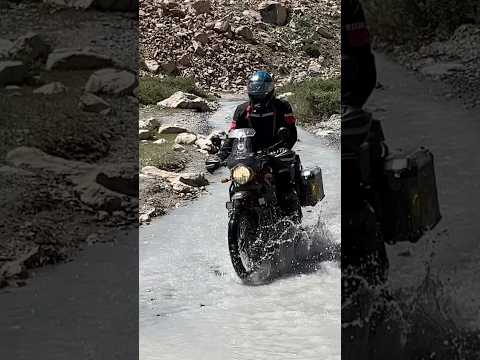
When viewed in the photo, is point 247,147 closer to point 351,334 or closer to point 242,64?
point 351,334

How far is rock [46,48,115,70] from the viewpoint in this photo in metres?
4.38

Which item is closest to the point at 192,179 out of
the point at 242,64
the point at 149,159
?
the point at 149,159

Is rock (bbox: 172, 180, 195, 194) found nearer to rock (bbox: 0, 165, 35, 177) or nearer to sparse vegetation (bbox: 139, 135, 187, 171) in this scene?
sparse vegetation (bbox: 139, 135, 187, 171)

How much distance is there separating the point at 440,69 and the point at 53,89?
313cm

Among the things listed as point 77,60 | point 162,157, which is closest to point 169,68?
point 162,157

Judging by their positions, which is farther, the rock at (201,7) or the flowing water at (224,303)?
the rock at (201,7)

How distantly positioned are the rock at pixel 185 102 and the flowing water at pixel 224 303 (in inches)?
125

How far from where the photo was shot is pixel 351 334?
1.45 m

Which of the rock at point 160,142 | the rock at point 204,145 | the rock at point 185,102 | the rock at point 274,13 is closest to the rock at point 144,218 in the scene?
the rock at point 204,145

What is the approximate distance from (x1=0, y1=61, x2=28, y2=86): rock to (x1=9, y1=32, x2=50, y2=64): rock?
0.04 meters

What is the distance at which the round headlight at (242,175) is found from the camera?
284 centimetres

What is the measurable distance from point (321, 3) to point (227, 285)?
8.88m

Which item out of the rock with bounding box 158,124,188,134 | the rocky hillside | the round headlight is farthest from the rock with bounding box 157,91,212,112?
the round headlight

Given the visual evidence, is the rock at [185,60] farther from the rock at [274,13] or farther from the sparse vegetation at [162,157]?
the sparse vegetation at [162,157]
